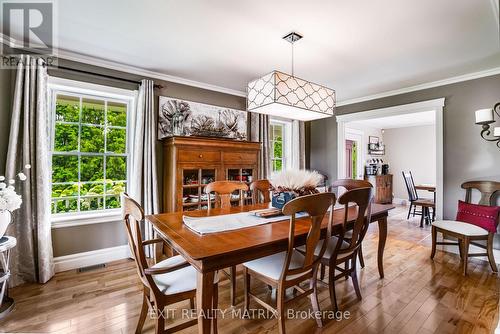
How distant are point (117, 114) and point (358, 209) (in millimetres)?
3067

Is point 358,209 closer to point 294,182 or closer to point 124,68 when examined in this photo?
point 294,182

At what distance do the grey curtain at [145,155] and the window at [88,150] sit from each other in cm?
21

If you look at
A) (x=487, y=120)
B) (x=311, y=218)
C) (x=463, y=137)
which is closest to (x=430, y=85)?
(x=463, y=137)

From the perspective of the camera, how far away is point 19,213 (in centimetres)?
244

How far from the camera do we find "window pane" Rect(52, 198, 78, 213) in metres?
2.86

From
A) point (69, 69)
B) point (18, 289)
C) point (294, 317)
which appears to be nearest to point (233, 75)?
point (69, 69)

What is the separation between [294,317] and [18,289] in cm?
261

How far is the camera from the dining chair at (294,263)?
1457mm

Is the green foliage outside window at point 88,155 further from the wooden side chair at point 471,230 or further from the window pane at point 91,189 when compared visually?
the wooden side chair at point 471,230

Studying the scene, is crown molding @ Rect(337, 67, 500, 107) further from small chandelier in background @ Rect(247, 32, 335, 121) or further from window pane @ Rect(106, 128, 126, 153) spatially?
window pane @ Rect(106, 128, 126, 153)

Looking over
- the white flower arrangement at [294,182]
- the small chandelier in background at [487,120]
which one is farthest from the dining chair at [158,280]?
the small chandelier in background at [487,120]

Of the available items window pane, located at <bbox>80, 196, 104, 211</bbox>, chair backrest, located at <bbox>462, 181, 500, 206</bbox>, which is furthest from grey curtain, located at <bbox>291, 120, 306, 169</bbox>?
window pane, located at <bbox>80, 196, 104, 211</bbox>

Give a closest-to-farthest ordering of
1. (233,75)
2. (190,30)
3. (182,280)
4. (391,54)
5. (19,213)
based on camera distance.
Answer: (182,280) → (190,30) → (19,213) → (391,54) → (233,75)

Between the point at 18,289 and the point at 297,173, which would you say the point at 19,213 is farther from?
the point at 297,173
